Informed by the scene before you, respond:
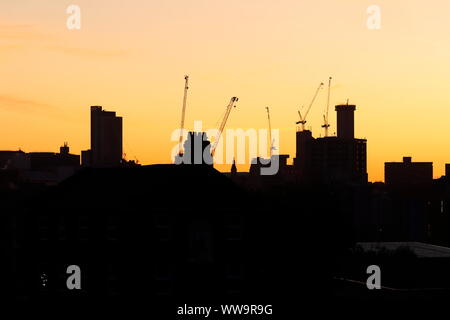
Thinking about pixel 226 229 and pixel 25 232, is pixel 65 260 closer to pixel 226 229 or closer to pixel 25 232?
pixel 25 232

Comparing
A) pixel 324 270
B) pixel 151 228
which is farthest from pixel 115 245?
pixel 324 270

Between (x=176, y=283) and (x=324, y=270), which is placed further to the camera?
(x=324, y=270)

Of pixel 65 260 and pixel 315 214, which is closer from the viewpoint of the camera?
pixel 65 260

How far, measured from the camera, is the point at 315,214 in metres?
135

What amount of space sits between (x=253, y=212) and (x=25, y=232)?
20.5 m
